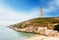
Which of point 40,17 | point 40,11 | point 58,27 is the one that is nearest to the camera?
point 58,27

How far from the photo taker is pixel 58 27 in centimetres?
5544

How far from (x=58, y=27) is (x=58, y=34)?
9869mm

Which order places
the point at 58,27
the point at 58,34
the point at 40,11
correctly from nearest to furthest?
the point at 58,34 < the point at 58,27 < the point at 40,11

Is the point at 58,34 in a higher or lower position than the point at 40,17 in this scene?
lower

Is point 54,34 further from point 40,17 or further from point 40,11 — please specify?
point 40,17

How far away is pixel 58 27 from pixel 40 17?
44720mm

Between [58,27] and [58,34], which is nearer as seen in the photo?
[58,34]

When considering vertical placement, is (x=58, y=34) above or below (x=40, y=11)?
below

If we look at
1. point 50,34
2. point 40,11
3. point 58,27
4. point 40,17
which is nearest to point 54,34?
point 50,34

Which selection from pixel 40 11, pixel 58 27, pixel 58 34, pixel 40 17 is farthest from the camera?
pixel 40 17

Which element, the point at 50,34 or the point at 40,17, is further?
the point at 40,17

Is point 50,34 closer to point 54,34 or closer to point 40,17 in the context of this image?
point 54,34

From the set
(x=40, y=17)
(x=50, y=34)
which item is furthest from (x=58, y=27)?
(x=40, y=17)

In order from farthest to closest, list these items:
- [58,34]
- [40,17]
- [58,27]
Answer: [40,17] → [58,27] → [58,34]
